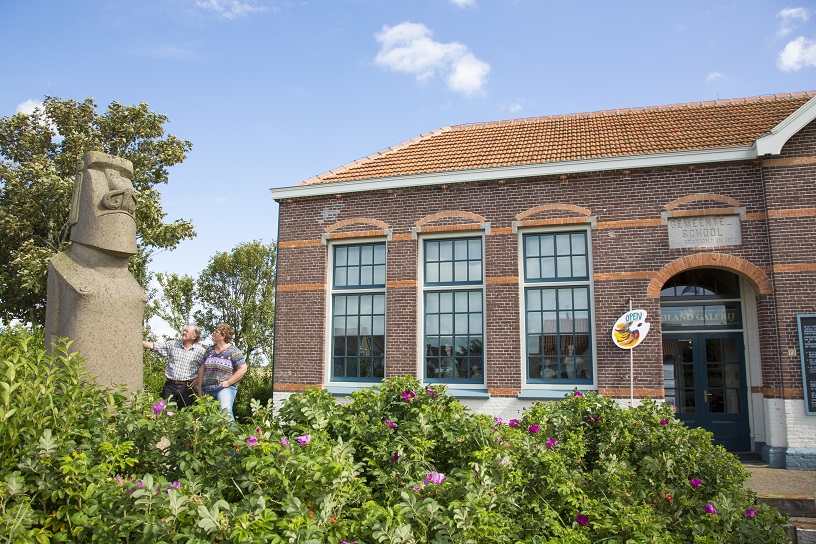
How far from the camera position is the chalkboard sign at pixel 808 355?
1003 cm

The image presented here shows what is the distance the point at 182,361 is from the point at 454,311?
597cm

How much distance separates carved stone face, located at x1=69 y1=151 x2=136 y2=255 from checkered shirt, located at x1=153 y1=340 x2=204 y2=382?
6.11 feet

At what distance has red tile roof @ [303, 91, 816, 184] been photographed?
12.0m

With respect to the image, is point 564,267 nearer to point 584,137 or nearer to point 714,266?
point 714,266

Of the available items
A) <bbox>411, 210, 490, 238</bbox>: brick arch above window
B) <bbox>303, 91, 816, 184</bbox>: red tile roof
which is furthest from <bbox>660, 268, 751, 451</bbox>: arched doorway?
<bbox>411, 210, 490, 238</bbox>: brick arch above window

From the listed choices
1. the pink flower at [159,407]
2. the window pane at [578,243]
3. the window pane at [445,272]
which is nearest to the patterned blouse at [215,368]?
the pink flower at [159,407]

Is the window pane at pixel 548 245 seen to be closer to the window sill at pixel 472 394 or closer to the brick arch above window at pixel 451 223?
the brick arch above window at pixel 451 223

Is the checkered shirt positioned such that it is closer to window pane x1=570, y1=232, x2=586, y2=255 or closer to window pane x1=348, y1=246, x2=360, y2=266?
window pane x1=348, y1=246, x2=360, y2=266

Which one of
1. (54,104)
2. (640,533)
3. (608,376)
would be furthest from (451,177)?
(54,104)

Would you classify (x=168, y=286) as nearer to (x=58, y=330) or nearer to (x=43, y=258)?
(x=43, y=258)

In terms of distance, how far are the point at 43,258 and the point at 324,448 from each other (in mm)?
18754

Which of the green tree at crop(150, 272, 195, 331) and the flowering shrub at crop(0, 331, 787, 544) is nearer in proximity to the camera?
the flowering shrub at crop(0, 331, 787, 544)

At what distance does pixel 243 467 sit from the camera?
130 inches

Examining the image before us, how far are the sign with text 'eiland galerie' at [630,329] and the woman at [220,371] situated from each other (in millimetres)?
6796
